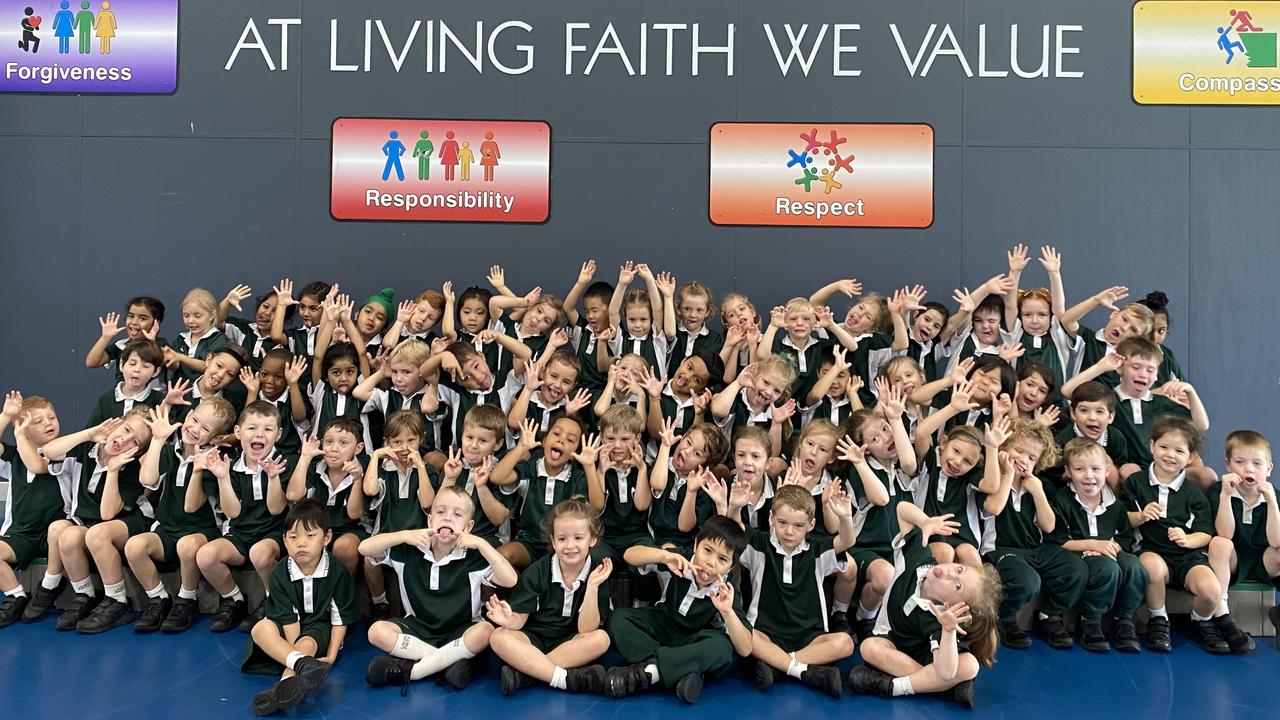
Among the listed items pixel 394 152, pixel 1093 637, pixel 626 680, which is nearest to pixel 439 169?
pixel 394 152

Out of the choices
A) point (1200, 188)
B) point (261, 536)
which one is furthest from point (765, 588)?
point (1200, 188)

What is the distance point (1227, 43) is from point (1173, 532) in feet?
11.7

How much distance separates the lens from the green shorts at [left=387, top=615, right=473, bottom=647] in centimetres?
372

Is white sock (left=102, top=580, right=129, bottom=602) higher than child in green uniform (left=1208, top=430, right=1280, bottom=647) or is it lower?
lower

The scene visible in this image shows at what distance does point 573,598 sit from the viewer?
3699 millimetres

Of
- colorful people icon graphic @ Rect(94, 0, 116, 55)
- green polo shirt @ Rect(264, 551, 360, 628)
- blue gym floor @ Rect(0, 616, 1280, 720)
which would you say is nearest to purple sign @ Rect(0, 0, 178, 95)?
colorful people icon graphic @ Rect(94, 0, 116, 55)

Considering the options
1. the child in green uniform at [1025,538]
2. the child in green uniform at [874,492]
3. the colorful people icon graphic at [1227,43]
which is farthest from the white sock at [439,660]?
the colorful people icon graphic at [1227,43]

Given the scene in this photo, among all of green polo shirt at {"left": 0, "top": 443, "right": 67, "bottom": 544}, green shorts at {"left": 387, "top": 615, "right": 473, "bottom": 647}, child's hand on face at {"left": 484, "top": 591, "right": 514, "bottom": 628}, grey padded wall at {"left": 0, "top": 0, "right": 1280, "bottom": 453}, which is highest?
grey padded wall at {"left": 0, "top": 0, "right": 1280, "bottom": 453}

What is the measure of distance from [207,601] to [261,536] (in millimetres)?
409

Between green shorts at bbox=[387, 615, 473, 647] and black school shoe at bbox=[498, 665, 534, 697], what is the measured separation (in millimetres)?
284

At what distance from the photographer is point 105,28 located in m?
6.07

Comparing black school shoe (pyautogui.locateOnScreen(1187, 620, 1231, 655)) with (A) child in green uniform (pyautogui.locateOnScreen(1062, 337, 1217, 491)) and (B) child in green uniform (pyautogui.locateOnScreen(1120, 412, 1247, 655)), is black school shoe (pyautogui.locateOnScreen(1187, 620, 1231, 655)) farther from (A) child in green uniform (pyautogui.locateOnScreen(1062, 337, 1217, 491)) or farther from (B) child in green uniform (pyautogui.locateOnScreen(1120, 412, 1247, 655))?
(A) child in green uniform (pyautogui.locateOnScreen(1062, 337, 1217, 491))

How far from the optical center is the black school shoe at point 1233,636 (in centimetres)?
392

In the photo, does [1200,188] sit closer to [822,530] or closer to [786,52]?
[786,52]
